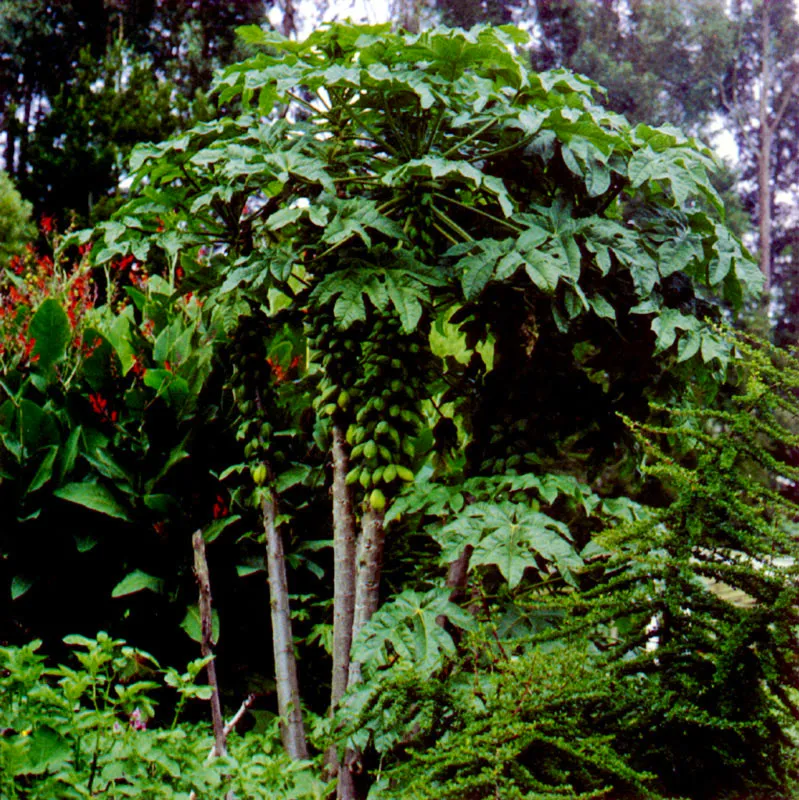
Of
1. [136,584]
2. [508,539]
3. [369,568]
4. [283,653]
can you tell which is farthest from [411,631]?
[136,584]

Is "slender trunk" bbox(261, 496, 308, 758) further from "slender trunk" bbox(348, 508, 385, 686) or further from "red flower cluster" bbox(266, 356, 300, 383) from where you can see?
"red flower cluster" bbox(266, 356, 300, 383)

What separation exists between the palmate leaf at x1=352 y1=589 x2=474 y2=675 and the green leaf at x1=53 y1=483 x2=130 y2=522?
983 mm

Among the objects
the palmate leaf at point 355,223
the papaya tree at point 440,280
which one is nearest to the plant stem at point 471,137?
the papaya tree at point 440,280

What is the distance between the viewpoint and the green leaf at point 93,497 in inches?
87.0

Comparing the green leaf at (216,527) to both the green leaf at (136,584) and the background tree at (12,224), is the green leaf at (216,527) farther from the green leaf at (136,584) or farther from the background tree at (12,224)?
the background tree at (12,224)

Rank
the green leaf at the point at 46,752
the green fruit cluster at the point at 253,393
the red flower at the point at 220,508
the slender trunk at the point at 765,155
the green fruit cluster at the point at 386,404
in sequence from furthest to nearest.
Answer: the slender trunk at the point at 765,155 → the red flower at the point at 220,508 → the green fruit cluster at the point at 253,393 → the green fruit cluster at the point at 386,404 → the green leaf at the point at 46,752

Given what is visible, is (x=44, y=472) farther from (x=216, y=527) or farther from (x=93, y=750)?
(x=93, y=750)

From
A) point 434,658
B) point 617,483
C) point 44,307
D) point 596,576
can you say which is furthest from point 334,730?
point 617,483

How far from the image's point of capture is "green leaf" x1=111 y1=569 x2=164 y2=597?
2.17 m

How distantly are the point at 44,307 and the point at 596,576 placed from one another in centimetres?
193

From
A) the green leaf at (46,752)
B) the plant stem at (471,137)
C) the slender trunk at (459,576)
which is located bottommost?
the slender trunk at (459,576)

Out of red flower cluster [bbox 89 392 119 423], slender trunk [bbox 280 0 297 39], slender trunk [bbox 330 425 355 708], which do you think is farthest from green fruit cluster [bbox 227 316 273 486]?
slender trunk [bbox 280 0 297 39]

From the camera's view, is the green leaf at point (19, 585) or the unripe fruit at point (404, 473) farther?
the green leaf at point (19, 585)

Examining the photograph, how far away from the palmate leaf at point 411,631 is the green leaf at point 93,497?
98 cm
